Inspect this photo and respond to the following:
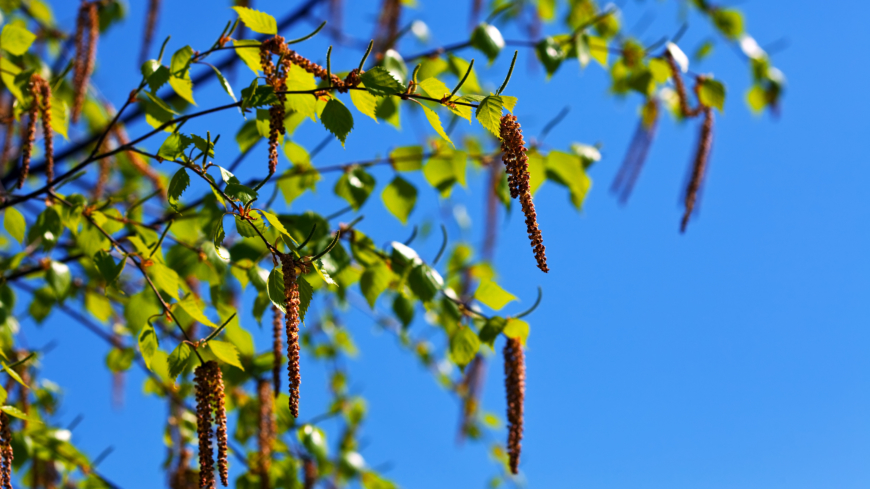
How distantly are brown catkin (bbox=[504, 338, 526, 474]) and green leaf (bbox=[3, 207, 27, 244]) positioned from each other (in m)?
1.60

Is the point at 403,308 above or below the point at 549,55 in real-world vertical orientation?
below

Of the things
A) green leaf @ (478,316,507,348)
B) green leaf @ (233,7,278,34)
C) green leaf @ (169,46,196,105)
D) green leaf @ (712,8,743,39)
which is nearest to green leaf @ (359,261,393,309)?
green leaf @ (478,316,507,348)

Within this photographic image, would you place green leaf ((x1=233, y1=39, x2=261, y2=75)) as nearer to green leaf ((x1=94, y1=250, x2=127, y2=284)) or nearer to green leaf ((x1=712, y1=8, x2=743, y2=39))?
green leaf ((x1=94, y1=250, x2=127, y2=284))

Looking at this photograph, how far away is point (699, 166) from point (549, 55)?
2.55ft

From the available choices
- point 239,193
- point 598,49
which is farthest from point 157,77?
point 598,49

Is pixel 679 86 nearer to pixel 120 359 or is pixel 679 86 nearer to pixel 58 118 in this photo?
pixel 58 118

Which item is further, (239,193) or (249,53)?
(249,53)

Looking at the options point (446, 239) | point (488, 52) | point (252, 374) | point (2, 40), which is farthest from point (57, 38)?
point (446, 239)

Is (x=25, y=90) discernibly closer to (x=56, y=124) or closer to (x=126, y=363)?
(x=56, y=124)

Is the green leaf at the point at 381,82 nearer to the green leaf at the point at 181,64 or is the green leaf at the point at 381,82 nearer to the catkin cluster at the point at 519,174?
the catkin cluster at the point at 519,174

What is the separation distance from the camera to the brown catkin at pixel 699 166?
278 cm

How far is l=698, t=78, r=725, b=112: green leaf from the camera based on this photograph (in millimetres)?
2966

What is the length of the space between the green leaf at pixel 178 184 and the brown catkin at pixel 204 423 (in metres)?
0.43

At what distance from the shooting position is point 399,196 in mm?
2627
